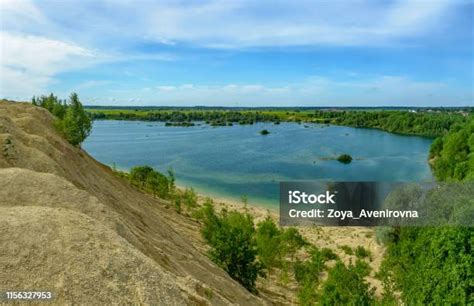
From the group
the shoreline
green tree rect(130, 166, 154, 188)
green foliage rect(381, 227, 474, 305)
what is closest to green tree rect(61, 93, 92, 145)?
green tree rect(130, 166, 154, 188)

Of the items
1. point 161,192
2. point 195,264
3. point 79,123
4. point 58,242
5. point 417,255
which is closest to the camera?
point 58,242

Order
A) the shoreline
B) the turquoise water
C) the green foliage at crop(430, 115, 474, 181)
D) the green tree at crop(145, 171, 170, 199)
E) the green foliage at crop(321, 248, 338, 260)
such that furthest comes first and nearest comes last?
1. the turquoise water
2. the green foliage at crop(430, 115, 474, 181)
3. the shoreline
4. the green tree at crop(145, 171, 170, 199)
5. the green foliage at crop(321, 248, 338, 260)

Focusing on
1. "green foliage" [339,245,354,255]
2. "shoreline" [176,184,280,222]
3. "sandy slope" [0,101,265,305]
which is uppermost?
"sandy slope" [0,101,265,305]

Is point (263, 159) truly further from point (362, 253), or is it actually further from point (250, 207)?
point (362, 253)

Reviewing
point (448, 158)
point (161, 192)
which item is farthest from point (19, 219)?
point (448, 158)

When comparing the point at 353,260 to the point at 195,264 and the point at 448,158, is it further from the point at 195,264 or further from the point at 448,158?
the point at 448,158

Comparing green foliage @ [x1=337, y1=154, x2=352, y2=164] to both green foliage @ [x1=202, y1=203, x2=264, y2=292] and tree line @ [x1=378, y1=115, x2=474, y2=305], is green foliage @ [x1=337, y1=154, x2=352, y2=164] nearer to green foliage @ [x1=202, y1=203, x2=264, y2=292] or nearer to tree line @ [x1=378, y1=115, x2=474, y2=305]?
tree line @ [x1=378, y1=115, x2=474, y2=305]

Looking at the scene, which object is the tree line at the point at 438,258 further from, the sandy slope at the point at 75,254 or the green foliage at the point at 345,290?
the sandy slope at the point at 75,254
